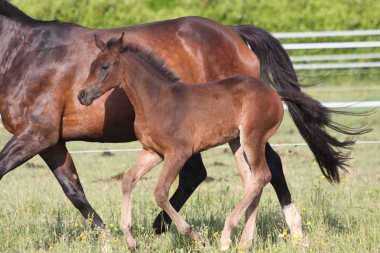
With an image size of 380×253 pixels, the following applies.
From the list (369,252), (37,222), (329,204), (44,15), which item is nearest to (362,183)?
(329,204)

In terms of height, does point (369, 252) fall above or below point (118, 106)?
below

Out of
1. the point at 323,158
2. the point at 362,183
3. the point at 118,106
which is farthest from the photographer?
the point at 362,183

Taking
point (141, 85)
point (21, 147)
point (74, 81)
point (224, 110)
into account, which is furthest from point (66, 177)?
point (224, 110)

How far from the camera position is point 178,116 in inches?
171

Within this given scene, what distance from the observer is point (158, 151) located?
434cm

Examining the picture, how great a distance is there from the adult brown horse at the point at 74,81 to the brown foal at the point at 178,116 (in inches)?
18.2

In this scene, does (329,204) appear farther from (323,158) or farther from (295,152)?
(295,152)

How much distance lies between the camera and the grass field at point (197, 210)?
183 inches

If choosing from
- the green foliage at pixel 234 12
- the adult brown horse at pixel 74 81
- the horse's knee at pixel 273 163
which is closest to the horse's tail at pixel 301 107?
the adult brown horse at pixel 74 81

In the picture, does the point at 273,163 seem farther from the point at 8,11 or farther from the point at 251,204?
the point at 8,11

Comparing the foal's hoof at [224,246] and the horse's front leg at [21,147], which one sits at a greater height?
the horse's front leg at [21,147]

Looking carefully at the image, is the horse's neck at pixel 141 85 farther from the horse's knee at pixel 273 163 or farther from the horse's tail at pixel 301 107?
the horse's knee at pixel 273 163

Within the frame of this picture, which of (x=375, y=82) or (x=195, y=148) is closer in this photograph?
(x=195, y=148)

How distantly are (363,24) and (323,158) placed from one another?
35.6ft
